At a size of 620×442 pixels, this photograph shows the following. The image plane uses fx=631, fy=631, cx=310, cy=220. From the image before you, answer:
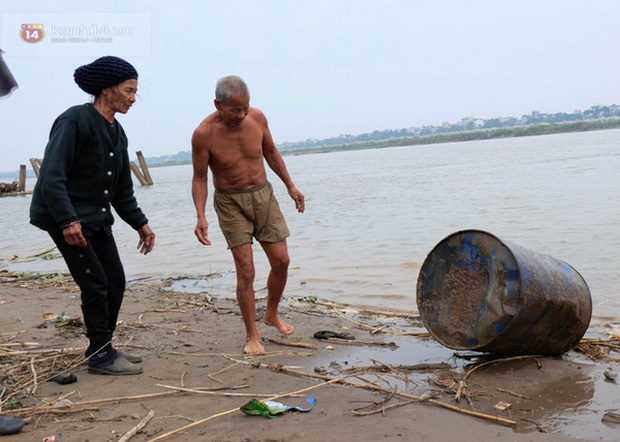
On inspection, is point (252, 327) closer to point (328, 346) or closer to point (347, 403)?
point (328, 346)

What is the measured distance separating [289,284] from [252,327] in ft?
10.7

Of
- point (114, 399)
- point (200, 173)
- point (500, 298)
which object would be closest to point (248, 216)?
point (200, 173)

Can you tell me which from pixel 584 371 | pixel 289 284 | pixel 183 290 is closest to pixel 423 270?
pixel 584 371

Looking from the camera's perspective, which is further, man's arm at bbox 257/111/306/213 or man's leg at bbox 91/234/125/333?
man's arm at bbox 257/111/306/213

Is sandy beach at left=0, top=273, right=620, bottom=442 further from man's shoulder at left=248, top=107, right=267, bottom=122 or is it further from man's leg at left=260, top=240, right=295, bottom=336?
man's shoulder at left=248, top=107, right=267, bottom=122

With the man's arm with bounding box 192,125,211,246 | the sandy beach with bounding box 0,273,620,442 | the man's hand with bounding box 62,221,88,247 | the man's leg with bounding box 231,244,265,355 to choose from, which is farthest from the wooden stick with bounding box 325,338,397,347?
the man's hand with bounding box 62,221,88,247

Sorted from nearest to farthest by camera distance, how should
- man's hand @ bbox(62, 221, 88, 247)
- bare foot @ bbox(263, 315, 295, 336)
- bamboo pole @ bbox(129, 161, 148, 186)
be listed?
man's hand @ bbox(62, 221, 88, 247)
bare foot @ bbox(263, 315, 295, 336)
bamboo pole @ bbox(129, 161, 148, 186)

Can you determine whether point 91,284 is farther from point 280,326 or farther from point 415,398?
point 415,398

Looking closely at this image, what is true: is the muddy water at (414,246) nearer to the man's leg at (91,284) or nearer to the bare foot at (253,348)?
the bare foot at (253,348)

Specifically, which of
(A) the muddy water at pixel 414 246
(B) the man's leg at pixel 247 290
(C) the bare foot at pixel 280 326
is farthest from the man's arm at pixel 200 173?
(A) the muddy water at pixel 414 246

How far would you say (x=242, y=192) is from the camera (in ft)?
14.7

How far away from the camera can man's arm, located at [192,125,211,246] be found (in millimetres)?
4328

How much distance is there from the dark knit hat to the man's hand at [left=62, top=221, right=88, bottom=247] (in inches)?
31.8

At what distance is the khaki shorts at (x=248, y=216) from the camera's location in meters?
4.43
